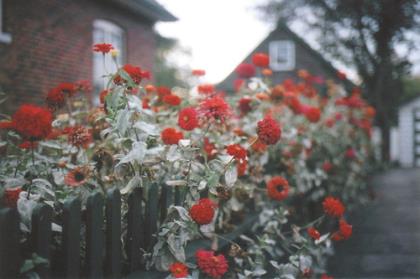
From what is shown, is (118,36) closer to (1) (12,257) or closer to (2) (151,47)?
(2) (151,47)

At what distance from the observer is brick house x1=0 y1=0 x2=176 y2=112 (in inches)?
226

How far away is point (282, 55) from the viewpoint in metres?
19.6

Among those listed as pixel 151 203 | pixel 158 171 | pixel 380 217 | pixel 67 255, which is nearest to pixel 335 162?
pixel 380 217

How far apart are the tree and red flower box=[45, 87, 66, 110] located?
242 inches

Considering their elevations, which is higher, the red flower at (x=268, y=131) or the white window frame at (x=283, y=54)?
the white window frame at (x=283, y=54)

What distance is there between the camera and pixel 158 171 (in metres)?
2.25

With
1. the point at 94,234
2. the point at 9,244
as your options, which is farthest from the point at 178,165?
the point at 9,244

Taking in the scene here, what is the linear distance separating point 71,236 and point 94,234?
121 millimetres

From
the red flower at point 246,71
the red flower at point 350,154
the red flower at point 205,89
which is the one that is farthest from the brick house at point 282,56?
the red flower at point 205,89

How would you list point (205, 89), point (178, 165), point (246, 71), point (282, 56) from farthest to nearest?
point (282, 56)
point (246, 71)
point (205, 89)
point (178, 165)

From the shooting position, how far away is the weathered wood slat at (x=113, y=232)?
1641mm

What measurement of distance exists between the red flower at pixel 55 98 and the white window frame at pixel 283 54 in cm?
1760

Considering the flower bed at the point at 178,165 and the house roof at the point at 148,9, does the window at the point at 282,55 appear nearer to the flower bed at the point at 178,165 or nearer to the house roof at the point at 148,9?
the house roof at the point at 148,9

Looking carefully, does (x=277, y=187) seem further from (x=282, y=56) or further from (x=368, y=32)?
(x=282, y=56)
